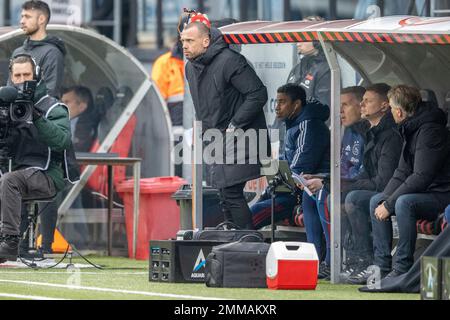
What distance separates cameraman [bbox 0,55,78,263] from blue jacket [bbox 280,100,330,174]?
1.80 m

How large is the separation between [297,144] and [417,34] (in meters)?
2.25

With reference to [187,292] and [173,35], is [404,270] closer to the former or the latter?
[187,292]

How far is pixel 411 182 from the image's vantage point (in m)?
12.5

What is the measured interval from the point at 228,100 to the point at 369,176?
1490 mm

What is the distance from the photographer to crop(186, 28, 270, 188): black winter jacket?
1402cm

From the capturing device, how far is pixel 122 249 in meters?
17.5

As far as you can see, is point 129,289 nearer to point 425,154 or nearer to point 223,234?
point 223,234

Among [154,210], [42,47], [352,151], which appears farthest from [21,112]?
Answer: [154,210]

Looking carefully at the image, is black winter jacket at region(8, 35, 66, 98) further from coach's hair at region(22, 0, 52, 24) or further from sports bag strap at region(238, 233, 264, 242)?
sports bag strap at region(238, 233, 264, 242)

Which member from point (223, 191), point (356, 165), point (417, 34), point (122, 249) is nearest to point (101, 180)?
point (122, 249)

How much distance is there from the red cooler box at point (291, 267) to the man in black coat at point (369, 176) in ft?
3.05

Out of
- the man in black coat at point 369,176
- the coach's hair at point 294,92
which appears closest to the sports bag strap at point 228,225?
the man in black coat at point 369,176

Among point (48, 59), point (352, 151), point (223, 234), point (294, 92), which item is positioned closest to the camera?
point (223, 234)

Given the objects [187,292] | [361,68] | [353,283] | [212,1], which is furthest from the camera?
[212,1]
